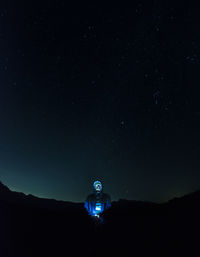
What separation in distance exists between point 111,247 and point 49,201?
22411mm

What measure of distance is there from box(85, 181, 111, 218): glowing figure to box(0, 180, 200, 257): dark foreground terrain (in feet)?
75.5

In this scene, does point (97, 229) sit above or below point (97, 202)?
above

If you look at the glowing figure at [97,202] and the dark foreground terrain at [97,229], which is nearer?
the glowing figure at [97,202]

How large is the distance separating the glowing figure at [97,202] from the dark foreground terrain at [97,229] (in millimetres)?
23008

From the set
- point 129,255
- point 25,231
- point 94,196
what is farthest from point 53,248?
point 94,196

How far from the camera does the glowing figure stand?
15.6m

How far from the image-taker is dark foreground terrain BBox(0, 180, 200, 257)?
38.1 m

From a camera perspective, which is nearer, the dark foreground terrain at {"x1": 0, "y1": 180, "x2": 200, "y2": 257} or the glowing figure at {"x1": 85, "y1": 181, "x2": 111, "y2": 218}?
the glowing figure at {"x1": 85, "y1": 181, "x2": 111, "y2": 218}

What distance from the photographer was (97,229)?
46.6 meters

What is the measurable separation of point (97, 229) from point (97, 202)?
109 feet

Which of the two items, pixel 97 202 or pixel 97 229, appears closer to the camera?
pixel 97 202

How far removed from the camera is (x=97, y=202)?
51.3 feet

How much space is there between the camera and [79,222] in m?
Answer: 49.6

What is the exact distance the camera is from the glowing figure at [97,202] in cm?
1559
